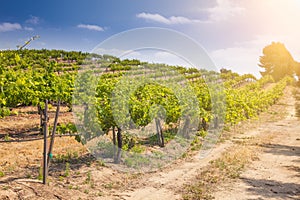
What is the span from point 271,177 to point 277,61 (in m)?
85.8

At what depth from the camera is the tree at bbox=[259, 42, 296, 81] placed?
84.2 meters

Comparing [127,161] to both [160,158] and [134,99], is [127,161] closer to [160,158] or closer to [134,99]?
[160,158]

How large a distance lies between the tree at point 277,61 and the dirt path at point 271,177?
76683 millimetres

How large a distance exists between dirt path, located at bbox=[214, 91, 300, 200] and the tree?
76683mm

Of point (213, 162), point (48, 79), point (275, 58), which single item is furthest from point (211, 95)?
point (275, 58)

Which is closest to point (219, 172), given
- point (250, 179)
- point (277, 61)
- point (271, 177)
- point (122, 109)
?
point (250, 179)

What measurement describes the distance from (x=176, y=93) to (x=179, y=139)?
8.28 feet

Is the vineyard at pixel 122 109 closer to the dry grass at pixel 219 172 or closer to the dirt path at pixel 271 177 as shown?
the dry grass at pixel 219 172

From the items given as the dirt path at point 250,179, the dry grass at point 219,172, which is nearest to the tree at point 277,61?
the dirt path at point 250,179

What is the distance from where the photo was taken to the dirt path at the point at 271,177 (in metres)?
8.12

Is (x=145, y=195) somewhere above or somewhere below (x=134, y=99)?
below

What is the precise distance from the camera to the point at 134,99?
11680 millimetres

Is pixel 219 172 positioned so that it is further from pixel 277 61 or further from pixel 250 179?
pixel 277 61

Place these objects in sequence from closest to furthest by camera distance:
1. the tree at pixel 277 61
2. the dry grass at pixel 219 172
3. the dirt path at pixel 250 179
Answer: the dirt path at pixel 250 179, the dry grass at pixel 219 172, the tree at pixel 277 61
